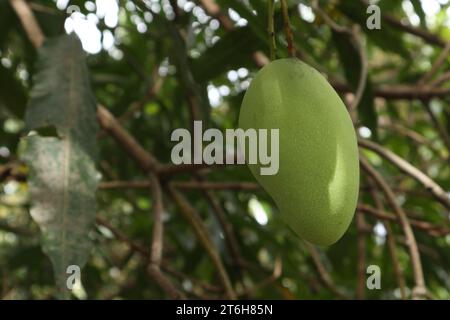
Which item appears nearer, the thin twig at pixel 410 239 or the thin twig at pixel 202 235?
the thin twig at pixel 410 239

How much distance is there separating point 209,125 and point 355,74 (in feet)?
0.78

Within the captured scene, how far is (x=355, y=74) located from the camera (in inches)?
40.2

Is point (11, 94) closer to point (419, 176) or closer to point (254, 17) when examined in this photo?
point (254, 17)

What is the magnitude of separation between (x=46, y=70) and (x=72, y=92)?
0.18 feet

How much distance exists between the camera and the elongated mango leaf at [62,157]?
723 millimetres

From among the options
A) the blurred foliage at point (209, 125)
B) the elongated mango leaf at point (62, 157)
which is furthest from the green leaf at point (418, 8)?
the elongated mango leaf at point (62, 157)

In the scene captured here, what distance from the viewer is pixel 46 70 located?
0.88m

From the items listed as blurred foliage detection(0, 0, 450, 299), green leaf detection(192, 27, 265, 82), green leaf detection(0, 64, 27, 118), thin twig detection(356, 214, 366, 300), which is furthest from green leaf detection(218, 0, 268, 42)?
green leaf detection(0, 64, 27, 118)

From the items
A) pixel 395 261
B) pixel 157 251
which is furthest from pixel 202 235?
pixel 395 261

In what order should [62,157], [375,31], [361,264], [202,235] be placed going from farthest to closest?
[375,31], [361,264], [202,235], [62,157]

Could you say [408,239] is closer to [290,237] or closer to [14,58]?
[290,237]

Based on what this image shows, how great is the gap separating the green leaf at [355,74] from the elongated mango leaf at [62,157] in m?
0.38

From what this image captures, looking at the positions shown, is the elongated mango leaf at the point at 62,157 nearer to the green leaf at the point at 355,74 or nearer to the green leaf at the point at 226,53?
the green leaf at the point at 226,53

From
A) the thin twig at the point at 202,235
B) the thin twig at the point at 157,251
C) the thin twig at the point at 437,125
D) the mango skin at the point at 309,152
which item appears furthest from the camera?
the thin twig at the point at 437,125
